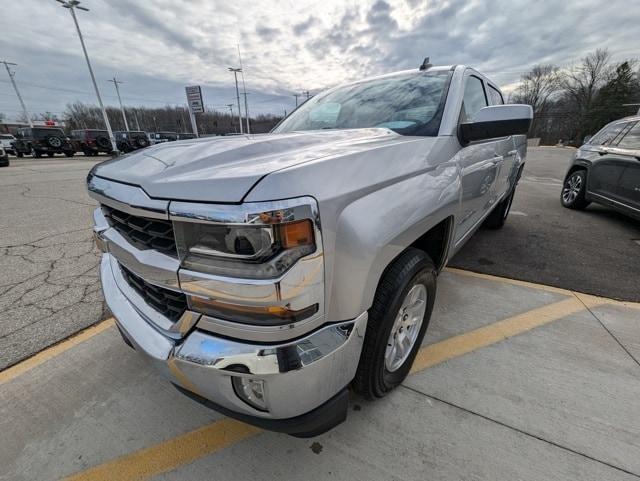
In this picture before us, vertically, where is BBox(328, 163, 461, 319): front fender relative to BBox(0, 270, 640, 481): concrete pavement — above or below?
above

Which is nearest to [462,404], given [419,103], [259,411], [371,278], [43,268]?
[371,278]

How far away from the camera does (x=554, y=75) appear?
57406mm

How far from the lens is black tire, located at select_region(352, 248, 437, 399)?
1478mm

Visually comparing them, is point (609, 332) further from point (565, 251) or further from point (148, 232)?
point (148, 232)

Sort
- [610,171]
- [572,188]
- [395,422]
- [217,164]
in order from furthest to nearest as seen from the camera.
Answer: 1. [572,188]
2. [610,171]
3. [395,422]
4. [217,164]

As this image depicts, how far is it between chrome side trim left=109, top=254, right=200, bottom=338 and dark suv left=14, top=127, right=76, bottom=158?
29.6 metres

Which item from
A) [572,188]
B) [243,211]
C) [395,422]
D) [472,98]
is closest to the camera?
[243,211]

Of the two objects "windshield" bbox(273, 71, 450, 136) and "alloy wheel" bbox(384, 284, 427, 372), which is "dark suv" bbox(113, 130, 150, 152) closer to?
"windshield" bbox(273, 71, 450, 136)

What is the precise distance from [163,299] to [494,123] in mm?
2070

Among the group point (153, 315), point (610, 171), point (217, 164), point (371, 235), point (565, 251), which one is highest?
point (217, 164)

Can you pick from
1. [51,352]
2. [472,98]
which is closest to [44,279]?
[51,352]

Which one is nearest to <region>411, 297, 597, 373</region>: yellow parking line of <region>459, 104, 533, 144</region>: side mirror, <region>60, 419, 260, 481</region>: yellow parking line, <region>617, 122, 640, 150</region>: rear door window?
<region>60, 419, 260, 481</region>: yellow parking line

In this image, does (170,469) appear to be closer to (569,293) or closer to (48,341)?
(48,341)

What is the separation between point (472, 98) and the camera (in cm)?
271
